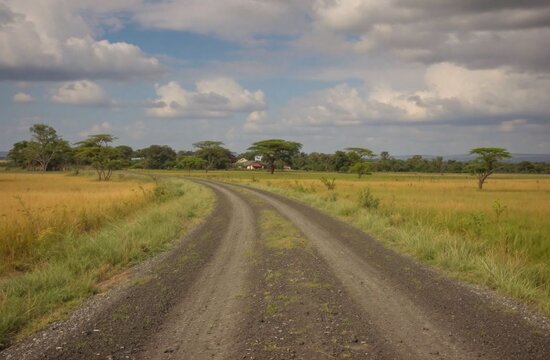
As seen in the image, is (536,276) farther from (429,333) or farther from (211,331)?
(211,331)

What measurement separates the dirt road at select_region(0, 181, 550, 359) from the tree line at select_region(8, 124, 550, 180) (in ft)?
140

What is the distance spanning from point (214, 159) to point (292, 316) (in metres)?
142

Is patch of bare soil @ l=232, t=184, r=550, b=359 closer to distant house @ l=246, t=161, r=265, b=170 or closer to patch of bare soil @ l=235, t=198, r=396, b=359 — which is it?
patch of bare soil @ l=235, t=198, r=396, b=359

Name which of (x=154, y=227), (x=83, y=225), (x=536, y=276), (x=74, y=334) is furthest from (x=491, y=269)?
(x=83, y=225)

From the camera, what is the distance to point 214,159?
146 metres

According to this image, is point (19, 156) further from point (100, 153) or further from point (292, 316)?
point (292, 316)

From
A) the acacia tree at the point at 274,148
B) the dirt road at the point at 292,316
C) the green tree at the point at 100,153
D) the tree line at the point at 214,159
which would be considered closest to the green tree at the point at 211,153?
the tree line at the point at 214,159

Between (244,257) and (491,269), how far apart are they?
553 cm

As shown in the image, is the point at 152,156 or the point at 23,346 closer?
the point at 23,346

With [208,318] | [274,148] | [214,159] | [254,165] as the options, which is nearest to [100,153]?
[274,148]

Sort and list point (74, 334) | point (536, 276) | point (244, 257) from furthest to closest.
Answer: point (244, 257), point (536, 276), point (74, 334)

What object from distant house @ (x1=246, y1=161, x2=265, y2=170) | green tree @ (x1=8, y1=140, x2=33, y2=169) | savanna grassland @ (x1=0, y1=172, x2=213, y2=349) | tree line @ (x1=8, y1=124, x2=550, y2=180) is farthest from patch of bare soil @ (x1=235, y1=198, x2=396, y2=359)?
distant house @ (x1=246, y1=161, x2=265, y2=170)

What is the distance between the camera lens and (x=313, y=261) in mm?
9758

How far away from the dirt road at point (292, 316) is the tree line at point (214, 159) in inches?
1681
